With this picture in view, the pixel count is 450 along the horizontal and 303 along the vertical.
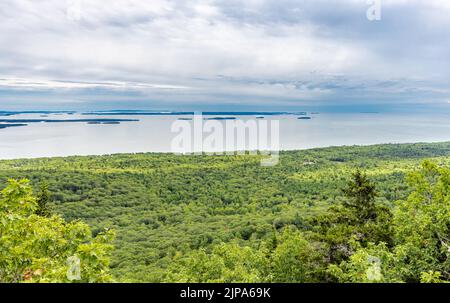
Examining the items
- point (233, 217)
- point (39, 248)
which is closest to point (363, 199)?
point (39, 248)

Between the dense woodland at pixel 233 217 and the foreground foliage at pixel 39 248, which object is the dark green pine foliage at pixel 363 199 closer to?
the dense woodland at pixel 233 217

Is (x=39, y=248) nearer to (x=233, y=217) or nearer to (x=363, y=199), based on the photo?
(x=363, y=199)

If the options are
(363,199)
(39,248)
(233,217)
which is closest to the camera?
(39,248)

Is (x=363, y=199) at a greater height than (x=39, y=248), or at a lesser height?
lesser

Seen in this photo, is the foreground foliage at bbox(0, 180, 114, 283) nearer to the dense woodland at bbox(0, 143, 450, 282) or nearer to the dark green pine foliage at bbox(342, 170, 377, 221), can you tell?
the dense woodland at bbox(0, 143, 450, 282)

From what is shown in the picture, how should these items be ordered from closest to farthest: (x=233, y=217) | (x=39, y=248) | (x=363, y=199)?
(x=39, y=248)
(x=363, y=199)
(x=233, y=217)

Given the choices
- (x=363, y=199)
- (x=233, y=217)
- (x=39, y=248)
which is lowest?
(x=233, y=217)

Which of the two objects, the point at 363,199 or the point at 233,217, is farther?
the point at 233,217

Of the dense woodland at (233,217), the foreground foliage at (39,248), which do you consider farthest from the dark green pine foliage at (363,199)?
the foreground foliage at (39,248)
